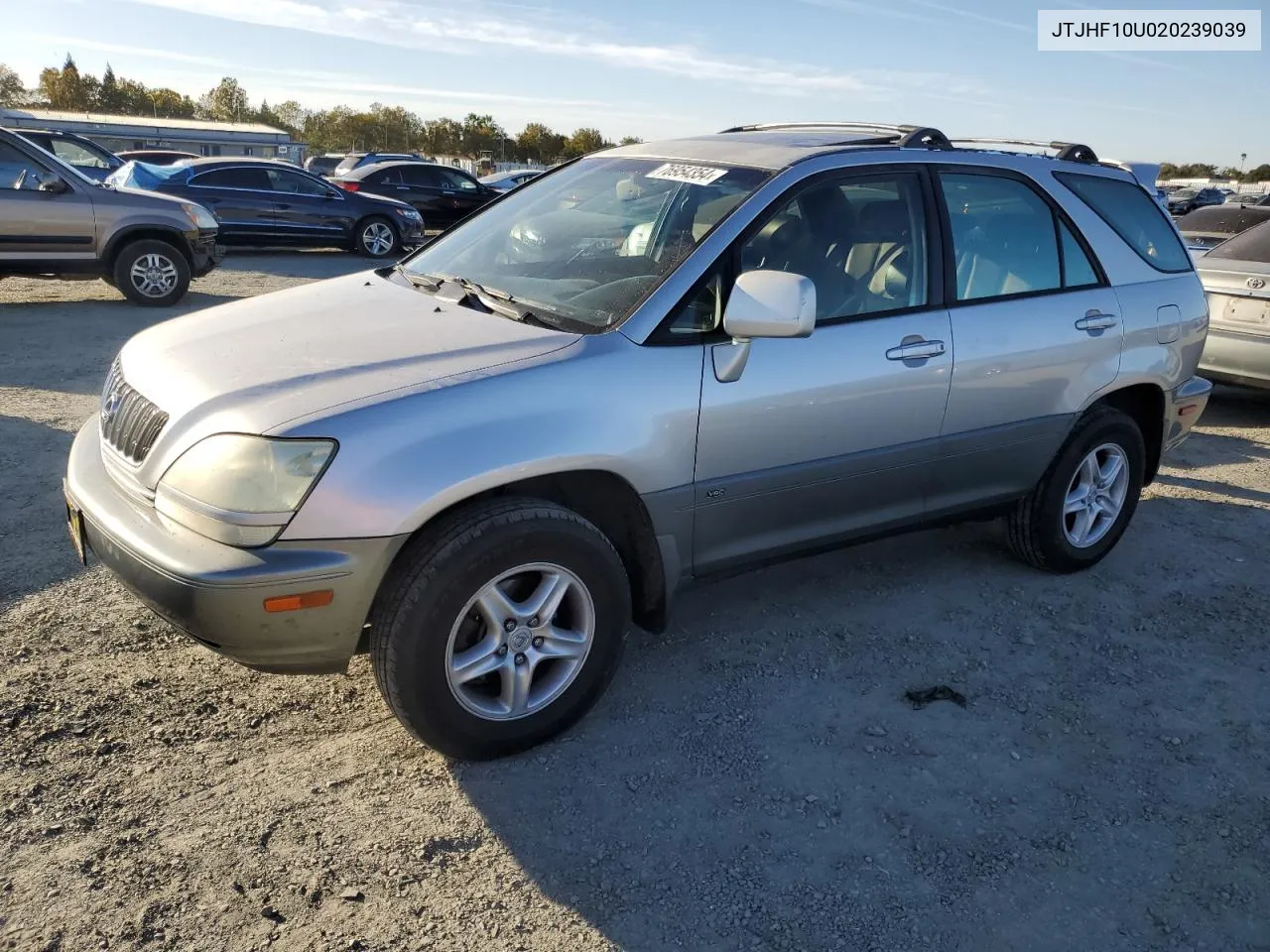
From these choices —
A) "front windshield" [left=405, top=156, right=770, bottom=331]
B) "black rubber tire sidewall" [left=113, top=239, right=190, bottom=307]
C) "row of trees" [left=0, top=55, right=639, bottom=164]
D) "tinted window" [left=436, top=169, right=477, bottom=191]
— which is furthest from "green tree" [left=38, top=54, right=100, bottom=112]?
"front windshield" [left=405, top=156, right=770, bottom=331]

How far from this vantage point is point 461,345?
301 cm

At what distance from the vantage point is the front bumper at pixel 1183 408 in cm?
465

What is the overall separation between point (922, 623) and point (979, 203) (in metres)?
1.69

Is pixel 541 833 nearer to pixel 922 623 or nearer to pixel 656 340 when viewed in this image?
pixel 656 340

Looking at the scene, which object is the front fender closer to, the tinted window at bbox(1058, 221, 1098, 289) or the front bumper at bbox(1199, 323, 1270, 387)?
the tinted window at bbox(1058, 221, 1098, 289)

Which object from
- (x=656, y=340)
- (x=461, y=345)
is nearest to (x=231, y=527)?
(x=461, y=345)

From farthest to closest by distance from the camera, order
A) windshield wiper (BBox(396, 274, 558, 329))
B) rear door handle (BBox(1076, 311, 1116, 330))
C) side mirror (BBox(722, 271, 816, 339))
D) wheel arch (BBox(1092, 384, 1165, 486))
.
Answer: wheel arch (BBox(1092, 384, 1165, 486)), rear door handle (BBox(1076, 311, 1116, 330)), windshield wiper (BBox(396, 274, 558, 329)), side mirror (BBox(722, 271, 816, 339))

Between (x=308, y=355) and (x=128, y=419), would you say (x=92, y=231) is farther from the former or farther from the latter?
(x=308, y=355)

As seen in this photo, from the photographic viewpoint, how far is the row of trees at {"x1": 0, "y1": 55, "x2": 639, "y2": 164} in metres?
72.0

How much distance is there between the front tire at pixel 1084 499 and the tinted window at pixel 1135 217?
2.49 feet

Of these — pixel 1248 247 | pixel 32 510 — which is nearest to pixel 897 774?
pixel 32 510

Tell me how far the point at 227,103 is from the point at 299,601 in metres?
89.2

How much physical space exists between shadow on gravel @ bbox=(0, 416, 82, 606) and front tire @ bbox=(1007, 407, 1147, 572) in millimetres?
3981

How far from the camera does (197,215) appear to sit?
34.5ft
